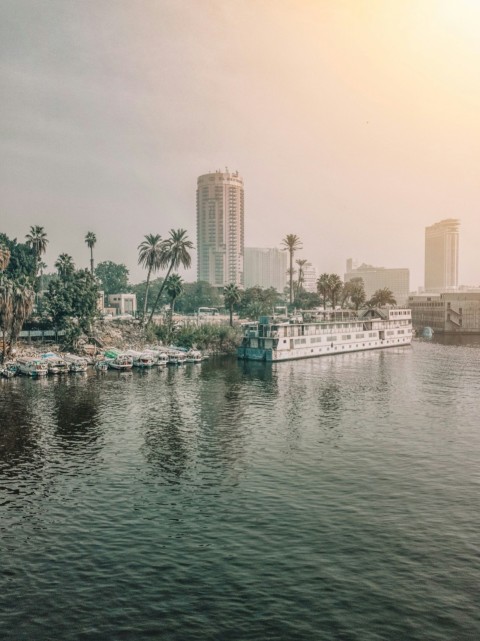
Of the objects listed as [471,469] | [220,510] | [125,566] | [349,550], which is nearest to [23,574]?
[125,566]

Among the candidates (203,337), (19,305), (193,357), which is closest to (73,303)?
(19,305)

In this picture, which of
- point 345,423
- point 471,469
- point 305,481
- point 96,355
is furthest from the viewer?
point 96,355

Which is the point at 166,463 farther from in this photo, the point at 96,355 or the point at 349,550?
the point at 96,355

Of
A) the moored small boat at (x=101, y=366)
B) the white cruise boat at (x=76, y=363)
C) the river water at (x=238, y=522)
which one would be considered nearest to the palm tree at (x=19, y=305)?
the white cruise boat at (x=76, y=363)

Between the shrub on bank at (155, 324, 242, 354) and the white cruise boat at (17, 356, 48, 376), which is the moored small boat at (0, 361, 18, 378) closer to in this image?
the white cruise boat at (17, 356, 48, 376)

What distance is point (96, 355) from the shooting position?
412 ft

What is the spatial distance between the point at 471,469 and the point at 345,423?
19.6 metres

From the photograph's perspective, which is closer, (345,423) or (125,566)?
(125,566)

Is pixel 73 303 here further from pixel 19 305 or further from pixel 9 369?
pixel 9 369

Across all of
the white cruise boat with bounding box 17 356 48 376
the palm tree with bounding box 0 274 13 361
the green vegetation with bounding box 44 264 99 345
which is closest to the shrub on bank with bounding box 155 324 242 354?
the green vegetation with bounding box 44 264 99 345

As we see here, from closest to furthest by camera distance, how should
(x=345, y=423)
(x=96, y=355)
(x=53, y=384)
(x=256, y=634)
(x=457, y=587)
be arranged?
(x=256, y=634) → (x=457, y=587) → (x=345, y=423) → (x=53, y=384) → (x=96, y=355)

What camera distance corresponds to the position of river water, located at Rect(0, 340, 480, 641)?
2841 centimetres

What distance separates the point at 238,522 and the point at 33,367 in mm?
75574

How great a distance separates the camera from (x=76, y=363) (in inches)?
4318
